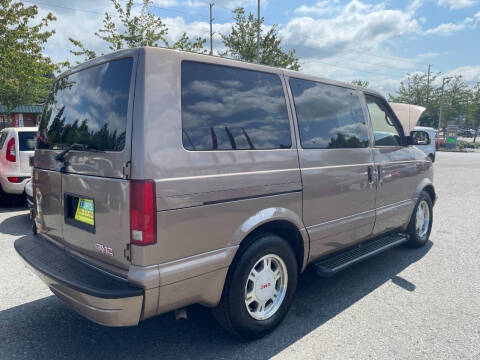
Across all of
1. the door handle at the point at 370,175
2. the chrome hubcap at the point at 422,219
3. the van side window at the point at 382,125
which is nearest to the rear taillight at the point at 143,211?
the door handle at the point at 370,175

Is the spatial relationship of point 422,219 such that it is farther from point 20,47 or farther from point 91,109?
point 20,47

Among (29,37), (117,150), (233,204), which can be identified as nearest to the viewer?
(117,150)

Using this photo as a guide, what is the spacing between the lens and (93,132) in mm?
2662

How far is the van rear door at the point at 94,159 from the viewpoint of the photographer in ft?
7.78

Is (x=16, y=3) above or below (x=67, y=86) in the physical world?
above

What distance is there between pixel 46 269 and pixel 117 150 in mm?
1090

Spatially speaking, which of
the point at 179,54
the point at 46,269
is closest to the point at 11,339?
the point at 46,269

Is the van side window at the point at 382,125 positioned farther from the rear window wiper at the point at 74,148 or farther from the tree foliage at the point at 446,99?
the tree foliage at the point at 446,99

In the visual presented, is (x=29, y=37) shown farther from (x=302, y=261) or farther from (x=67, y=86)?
(x=302, y=261)

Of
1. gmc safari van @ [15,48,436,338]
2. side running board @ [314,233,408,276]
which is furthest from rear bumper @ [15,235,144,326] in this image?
side running board @ [314,233,408,276]

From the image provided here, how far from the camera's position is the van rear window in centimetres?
246

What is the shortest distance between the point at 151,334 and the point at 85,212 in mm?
1171

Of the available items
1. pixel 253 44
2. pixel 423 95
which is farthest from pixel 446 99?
pixel 253 44

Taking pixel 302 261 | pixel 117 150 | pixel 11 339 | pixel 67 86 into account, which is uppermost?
pixel 67 86
